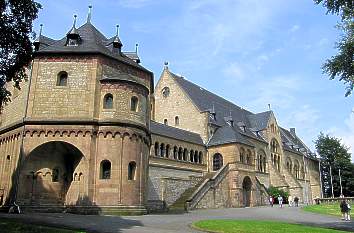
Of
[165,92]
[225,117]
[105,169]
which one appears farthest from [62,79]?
[225,117]

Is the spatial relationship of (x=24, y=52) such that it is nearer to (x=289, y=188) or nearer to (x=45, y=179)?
(x=45, y=179)

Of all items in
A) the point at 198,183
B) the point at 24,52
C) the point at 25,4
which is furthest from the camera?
the point at 198,183

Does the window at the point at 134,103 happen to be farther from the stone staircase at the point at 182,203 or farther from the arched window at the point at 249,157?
the arched window at the point at 249,157

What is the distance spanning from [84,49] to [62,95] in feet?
13.4

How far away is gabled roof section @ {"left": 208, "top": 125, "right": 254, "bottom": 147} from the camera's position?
165 feet

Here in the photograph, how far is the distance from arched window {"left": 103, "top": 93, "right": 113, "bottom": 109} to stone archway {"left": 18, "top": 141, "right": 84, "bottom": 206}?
393cm

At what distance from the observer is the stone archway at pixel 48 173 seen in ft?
88.2

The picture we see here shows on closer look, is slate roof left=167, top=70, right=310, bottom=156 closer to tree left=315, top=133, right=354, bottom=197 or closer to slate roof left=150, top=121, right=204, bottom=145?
slate roof left=150, top=121, right=204, bottom=145

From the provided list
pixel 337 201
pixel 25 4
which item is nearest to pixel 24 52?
pixel 25 4

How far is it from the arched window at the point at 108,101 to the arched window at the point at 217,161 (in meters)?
24.9

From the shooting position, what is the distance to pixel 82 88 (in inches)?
1136

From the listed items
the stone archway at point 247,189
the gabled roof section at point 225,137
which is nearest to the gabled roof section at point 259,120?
the gabled roof section at point 225,137

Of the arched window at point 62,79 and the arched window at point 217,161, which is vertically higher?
the arched window at point 62,79

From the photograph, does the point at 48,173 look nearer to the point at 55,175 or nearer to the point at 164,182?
the point at 55,175
